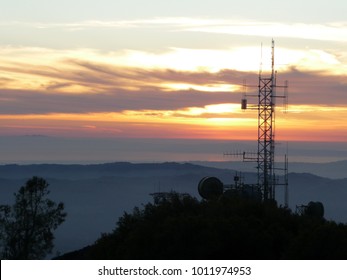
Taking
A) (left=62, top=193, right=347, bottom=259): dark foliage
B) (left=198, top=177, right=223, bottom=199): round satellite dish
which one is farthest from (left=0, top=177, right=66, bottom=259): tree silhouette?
(left=62, top=193, right=347, bottom=259): dark foliage

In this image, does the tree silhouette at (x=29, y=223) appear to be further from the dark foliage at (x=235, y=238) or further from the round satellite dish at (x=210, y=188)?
the dark foliage at (x=235, y=238)

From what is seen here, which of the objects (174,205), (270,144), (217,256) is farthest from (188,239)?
(270,144)

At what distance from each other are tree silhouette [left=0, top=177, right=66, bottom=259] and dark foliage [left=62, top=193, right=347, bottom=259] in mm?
15277

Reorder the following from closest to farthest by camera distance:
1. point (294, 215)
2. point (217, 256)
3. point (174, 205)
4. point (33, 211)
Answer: point (217, 256) < point (294, 215) < point (174, 205) < point (33, 211)

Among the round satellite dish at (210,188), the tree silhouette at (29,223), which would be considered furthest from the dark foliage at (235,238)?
the tree silhouette at (29,223)

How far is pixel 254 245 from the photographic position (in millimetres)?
42031

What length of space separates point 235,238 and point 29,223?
27.1 m

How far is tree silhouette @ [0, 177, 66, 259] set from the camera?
64.1 meters

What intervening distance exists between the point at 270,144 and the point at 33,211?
18.9 m

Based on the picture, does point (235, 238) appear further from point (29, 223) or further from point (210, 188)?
point (29, 223)

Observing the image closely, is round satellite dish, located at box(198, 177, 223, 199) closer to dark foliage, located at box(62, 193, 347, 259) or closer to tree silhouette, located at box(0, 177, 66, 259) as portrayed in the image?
dark foliage, located at box(62, 193, 347, 259)

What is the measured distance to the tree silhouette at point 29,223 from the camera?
64.1 meters

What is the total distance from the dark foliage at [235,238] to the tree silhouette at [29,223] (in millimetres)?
15277

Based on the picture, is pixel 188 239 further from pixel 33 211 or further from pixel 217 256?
pixel 33 211
